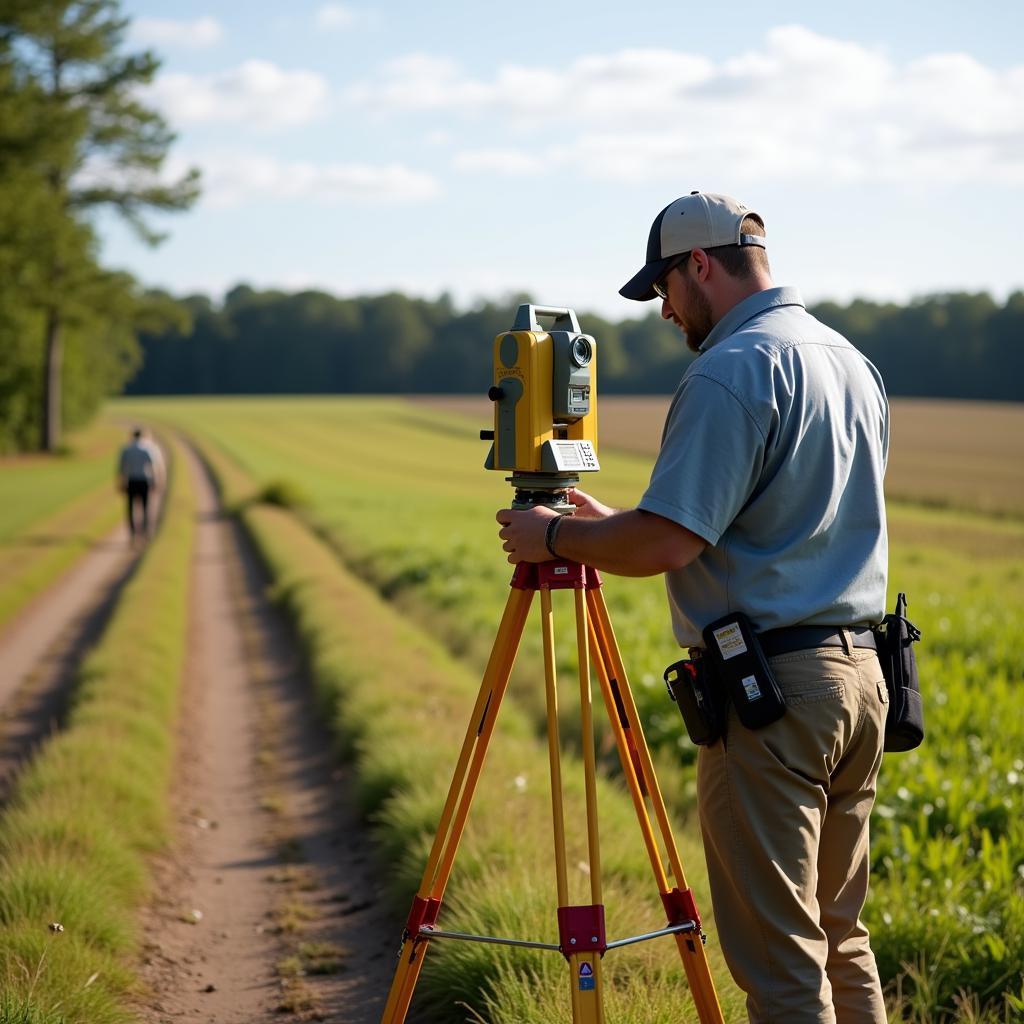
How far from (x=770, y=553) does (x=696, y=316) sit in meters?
0.69

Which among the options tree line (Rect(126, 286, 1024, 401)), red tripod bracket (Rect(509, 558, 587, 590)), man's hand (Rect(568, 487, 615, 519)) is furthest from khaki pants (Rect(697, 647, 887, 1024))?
tree line (Rect(126, 286, 1024, 401))

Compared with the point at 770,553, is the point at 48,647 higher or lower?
lower

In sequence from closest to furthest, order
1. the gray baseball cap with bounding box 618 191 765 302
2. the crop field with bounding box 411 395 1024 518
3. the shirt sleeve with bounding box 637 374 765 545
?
the shirt sleeve with bounding box 637 374 765 545 → the gray baseball cap with bounding box 618 191 765 302 → the crop field with bounding box 411 395 1024 518

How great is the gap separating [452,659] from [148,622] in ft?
11.1

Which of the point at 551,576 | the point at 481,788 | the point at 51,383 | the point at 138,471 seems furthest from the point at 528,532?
the point at 51,383

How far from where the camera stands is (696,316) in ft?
10.5

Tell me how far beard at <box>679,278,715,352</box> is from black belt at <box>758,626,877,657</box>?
802 millimetres

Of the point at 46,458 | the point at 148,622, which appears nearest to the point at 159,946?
the point at 148,622

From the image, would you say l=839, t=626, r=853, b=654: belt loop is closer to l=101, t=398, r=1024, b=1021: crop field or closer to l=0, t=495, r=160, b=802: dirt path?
l=101, t=398, r=1024, b=1021: crop field

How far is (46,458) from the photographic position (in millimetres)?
45938

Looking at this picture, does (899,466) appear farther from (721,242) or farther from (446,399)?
(446,399)

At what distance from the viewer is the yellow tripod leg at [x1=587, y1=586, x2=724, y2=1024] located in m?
3.32

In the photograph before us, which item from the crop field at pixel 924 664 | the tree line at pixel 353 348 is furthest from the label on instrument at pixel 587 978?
the tree line at pixel 353 348

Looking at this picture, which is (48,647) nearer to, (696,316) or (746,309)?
(696,316)
